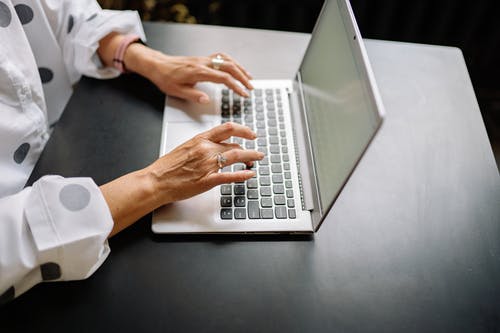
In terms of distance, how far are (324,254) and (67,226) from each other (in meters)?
0.39

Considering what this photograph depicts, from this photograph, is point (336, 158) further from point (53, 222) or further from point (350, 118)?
point (53, 222)

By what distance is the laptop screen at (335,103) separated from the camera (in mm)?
538

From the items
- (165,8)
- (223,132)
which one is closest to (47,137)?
(223,132)

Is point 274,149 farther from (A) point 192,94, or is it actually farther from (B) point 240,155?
(A) point 192,94

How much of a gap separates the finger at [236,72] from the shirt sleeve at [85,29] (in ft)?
0.79

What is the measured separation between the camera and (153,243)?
632 millimetres

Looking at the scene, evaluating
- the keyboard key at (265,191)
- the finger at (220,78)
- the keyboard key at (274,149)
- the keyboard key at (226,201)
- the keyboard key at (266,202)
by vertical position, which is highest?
the finger at (220,78)

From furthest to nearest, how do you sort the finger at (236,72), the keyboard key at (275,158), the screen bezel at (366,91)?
the finger at (236,72) → the keyboard key at (275,158) → the screen bezel at (366,91)

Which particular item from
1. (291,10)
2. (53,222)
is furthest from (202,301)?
(291,10)

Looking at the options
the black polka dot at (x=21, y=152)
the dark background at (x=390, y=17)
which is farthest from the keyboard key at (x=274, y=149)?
the dark background at (x=390, y=17)

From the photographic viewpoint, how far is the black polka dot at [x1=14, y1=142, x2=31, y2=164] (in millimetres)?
695

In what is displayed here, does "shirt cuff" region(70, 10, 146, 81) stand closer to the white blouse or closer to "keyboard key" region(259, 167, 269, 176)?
the white blouse

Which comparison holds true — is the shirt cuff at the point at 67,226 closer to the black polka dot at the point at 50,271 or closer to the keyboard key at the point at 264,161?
the black polka dot at the point at 50,271

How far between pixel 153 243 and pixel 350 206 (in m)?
0.34
